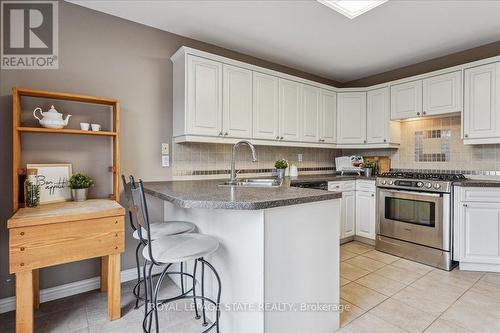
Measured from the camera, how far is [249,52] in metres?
3.39

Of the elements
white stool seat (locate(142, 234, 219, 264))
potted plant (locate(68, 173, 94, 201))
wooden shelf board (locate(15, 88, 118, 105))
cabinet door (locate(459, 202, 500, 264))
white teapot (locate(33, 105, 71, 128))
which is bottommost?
cabinet door (locate(459, 202, 500, 264))

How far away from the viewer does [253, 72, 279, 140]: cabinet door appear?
3.15m

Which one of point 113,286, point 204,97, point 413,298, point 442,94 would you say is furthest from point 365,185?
point 113,286

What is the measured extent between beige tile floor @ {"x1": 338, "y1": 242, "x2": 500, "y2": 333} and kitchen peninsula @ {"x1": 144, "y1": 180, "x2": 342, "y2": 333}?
41 cm

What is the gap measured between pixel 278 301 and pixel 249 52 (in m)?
2.89

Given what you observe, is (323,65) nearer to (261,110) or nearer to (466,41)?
(261,110)

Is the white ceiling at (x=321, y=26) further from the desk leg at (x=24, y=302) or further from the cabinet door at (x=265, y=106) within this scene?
the desk leg at (x=24, y=302)

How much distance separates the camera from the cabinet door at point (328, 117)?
154 inches

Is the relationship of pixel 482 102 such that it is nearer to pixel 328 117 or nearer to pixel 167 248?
pixel 328 117

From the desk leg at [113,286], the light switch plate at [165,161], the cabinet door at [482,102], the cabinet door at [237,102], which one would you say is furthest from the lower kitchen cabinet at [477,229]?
the desk leg at [113,286]

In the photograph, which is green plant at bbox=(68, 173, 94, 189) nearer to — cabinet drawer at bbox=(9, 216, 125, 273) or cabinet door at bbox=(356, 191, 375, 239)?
cabinet drawer at bbox=(9, 216, 125, 273)

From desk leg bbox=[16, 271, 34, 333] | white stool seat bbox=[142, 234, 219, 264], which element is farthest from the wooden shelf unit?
white stool seat bbox=[142, 234, 219, 264]

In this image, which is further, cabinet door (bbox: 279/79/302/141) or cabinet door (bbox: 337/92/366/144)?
cabinet door (bbox: 337/92/366/144)

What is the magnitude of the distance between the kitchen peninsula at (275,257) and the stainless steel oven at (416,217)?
182 cm
